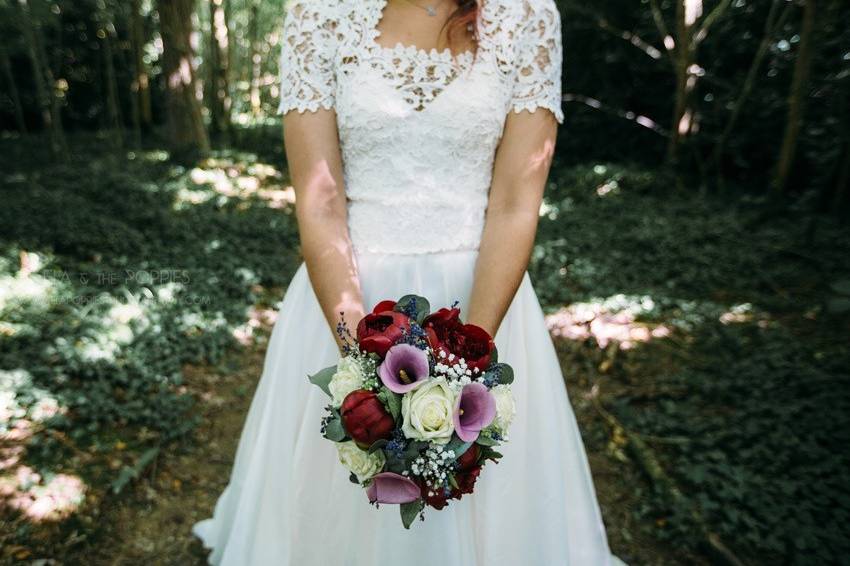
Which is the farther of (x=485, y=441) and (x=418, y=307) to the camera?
(x=418, y=307)

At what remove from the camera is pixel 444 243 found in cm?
183

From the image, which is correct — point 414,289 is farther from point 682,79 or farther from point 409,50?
point 682,79

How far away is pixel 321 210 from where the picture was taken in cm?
171

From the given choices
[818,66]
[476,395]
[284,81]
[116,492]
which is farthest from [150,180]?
[818,66]

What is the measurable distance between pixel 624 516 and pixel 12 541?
303cm

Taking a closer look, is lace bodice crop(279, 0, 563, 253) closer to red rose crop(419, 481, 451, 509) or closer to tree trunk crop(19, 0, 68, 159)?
red rose crop(419, 481, 451, 509)

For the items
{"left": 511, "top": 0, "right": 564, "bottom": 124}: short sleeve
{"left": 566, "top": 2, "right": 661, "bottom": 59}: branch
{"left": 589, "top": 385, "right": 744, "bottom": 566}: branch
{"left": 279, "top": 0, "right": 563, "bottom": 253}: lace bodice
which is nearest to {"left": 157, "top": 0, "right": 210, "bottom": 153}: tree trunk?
{"left": 566, "top": 2, "right": 661, "bottom": 59}: branch

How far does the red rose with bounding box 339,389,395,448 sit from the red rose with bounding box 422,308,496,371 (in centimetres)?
18

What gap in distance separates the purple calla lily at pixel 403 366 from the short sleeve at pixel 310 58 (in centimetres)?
83

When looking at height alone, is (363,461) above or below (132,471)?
below

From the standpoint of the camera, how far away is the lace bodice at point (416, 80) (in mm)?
1661

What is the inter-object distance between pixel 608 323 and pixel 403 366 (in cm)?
432

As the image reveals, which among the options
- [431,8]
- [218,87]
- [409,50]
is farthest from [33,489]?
[218,87]

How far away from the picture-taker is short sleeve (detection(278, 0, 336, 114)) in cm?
167
